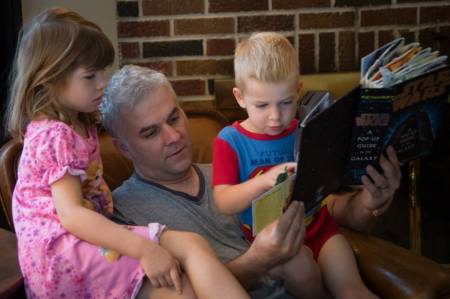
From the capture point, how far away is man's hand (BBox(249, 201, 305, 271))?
1.40 m

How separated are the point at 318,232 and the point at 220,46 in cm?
112

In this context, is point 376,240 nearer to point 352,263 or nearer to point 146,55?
point 352,263

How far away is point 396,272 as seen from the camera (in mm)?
1548

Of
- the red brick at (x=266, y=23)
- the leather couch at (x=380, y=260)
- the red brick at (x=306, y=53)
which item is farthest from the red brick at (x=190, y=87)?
the leather couch at (x=380, y=260)

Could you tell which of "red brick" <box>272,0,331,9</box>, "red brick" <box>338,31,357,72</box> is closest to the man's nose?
"red brick" <box>272,0,331,9</box>

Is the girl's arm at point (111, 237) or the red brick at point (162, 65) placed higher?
the red brick at point (162, 65)

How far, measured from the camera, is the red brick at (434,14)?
8.48ft

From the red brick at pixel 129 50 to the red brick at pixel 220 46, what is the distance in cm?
29

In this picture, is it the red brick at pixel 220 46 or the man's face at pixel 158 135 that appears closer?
the man's face at pixel 158 135

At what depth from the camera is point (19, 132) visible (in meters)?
1.51

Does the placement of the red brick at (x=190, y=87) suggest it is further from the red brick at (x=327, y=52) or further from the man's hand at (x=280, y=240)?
the man's hand at (x=280, y=240)

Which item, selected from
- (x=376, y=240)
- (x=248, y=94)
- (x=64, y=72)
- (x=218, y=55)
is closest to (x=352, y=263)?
(x=376, y=240)

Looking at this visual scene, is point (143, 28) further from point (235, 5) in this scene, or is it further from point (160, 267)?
point (160, 267)

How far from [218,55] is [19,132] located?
118cm
